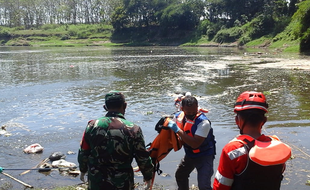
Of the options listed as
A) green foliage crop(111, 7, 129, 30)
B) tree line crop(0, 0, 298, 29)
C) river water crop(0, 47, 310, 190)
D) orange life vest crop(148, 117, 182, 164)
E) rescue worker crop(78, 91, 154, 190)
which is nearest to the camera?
rescue worker crop(78, 91, 154, 190)

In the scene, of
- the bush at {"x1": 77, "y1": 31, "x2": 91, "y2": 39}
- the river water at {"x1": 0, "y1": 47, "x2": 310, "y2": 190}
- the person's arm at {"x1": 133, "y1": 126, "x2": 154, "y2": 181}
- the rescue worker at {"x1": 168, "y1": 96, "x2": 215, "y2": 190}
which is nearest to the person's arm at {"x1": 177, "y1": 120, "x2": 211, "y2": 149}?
the rescue worker at {"x1": 168, "y1": 96, "x2": 215, "y2": 190}

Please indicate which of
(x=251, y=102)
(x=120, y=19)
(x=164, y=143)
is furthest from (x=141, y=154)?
(x=120, y=19)

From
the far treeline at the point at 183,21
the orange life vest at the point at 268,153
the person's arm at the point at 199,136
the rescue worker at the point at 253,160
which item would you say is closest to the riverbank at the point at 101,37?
the far treeline at the point at 183,21

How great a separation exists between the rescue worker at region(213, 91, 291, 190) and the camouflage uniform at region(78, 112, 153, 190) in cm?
117

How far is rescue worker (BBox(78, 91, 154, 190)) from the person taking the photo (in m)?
3.49

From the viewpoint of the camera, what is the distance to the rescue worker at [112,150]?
3.49 meters

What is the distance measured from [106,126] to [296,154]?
5.98 m

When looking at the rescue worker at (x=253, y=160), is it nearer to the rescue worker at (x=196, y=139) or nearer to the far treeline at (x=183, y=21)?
the rescue worker at (x=196, y=139)

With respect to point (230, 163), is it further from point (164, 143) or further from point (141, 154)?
point (164, 143)

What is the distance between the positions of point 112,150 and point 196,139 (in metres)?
1.52

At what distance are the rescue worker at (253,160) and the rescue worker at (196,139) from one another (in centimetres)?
170

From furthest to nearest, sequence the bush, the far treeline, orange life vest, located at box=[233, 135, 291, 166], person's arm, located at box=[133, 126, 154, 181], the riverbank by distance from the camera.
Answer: the bush, the riverbank, the far treeline, person's arm, located at box=[133, 126, 154, 181], orange life vest, located at box=[233, 135, 291, 166]

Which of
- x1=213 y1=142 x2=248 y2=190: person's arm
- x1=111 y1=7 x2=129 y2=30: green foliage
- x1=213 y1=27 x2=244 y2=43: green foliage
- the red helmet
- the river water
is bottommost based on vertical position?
the river water

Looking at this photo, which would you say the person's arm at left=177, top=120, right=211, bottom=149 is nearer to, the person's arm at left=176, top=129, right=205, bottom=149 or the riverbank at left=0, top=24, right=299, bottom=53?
the person's arm at left=176, top=129, right=205, bottom=149
